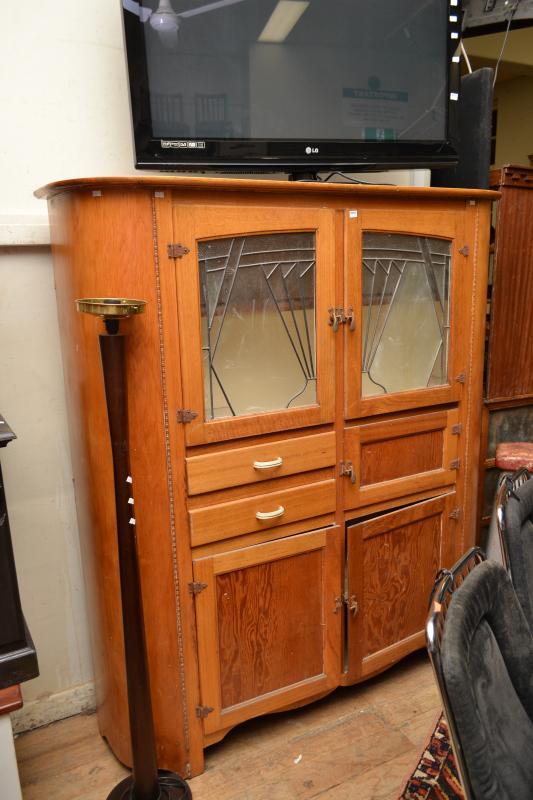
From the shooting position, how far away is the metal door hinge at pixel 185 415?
5.02 ft

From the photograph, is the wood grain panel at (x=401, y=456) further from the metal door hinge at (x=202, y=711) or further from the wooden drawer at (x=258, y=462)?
the metal door hinge at (x=202, y=711)

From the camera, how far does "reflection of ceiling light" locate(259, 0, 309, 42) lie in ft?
5.39

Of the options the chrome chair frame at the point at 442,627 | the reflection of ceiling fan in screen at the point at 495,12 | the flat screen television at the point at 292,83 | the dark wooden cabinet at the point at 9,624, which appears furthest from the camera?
the reflection of ceiling fan in screen at the point at 495,12

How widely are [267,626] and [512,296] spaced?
4.79 ft

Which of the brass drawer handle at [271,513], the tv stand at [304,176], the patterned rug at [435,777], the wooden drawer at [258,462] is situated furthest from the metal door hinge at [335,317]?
the patterned rug at [435,777]

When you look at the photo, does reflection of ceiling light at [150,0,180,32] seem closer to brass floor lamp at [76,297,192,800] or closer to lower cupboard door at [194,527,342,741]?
brass floor lamp at [76,297,192,800]

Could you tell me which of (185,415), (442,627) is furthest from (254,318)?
(442,627)

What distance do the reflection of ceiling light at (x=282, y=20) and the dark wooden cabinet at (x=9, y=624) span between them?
1.26 metres

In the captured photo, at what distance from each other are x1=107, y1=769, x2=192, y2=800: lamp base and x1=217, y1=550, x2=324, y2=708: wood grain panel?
226 mm

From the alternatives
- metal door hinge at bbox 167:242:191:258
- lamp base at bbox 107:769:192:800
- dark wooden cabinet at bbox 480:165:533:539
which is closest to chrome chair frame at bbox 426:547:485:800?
metal door hinge at bbox 167:242:191:258

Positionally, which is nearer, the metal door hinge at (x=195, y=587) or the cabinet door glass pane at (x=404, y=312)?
the metal door hinge at (x=195, y=587)

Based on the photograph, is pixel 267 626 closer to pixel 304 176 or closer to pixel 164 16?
pixel 304 176

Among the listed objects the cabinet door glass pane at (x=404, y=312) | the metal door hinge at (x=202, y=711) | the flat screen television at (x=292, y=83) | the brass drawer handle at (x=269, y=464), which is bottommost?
the metal door hinge at (x=202, y=711)

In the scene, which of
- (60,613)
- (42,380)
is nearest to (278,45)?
(42,380)
